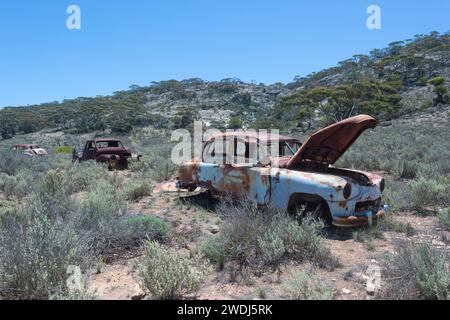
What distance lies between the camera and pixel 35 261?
386cm

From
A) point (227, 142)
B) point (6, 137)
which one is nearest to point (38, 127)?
point (6, 137)

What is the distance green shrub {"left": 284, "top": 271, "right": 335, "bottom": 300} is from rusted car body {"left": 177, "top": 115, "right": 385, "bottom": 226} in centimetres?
157

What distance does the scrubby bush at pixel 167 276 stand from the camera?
3920 mm

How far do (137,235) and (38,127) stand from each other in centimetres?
6295

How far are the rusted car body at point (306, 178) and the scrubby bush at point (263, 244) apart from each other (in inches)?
21.1

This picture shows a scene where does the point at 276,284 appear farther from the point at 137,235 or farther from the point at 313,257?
the point at 137,235

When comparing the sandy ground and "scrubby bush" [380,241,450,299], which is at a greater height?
"scrubby bush" [380,241,450,299]

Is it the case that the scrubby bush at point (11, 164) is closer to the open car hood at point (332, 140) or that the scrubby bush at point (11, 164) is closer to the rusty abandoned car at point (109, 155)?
the rusty abandoned car at point (109, 155)

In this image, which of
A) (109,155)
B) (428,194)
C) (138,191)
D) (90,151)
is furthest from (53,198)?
(90,151)

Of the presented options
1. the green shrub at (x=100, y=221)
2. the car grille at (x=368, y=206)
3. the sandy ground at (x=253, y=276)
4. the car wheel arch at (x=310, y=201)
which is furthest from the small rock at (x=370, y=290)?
the green shrub at (x=100, y=221)

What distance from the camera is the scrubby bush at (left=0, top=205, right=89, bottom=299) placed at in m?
3.84

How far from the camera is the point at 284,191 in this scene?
6.39 metres

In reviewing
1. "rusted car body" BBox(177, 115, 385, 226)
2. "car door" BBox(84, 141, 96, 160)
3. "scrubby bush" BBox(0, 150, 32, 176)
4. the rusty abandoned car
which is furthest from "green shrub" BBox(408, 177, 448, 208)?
"scrubby bush" BBox(0, 150, 32, 176)

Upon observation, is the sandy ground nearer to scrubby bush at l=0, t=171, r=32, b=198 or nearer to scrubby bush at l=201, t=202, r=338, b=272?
scrubby bush at l=201, t=202, r=338, b=272
